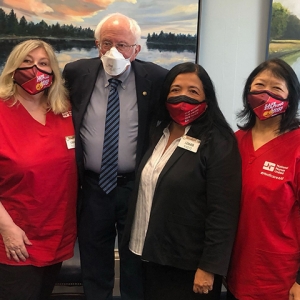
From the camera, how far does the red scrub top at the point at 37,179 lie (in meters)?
1.47

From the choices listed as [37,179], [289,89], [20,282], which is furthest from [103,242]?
[289,89]

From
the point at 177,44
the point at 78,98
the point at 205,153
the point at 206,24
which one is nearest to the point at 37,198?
the point at 78,98

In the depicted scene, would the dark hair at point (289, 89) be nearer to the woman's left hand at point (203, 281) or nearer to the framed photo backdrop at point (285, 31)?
the woman's left hand at point (203, 281)

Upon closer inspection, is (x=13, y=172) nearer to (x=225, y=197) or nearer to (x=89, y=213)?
(x=89, y=213)

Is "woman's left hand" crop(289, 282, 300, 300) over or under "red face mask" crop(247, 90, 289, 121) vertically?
under

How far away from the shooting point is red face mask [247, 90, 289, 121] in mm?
1324

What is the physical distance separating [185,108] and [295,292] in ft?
2.72

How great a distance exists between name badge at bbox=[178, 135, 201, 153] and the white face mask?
0.52 metres

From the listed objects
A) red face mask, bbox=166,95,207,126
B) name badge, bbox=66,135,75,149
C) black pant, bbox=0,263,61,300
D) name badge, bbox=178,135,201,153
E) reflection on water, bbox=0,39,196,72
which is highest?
reflection on water, bbox=0,39,196,72

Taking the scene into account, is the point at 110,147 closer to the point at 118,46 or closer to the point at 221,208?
the point at 118,46

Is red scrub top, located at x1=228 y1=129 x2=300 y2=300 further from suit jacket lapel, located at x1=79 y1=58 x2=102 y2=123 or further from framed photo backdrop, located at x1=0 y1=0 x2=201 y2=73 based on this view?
A: framed photo backdrop, located at x1=0 y1=0 x2=201 y2=73

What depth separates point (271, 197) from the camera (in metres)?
1.28

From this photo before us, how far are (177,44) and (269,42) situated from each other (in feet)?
2.17

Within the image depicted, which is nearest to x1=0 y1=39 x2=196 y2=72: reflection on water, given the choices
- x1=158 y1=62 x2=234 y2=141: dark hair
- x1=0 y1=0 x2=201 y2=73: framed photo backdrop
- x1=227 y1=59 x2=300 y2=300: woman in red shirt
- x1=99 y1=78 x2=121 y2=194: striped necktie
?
x1=0 y1=0 x2=201 y2=73: framed photo backdrop
